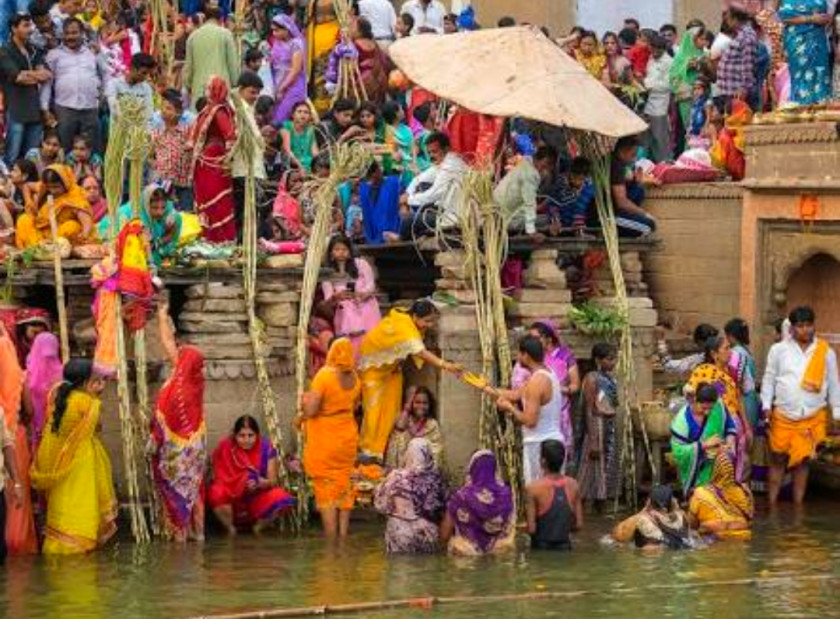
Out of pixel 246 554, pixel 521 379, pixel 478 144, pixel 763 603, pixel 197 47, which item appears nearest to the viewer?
pixel 763 603

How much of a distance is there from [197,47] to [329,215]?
438 cm

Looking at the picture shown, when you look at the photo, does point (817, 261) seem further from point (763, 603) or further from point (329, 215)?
point (763, 603)

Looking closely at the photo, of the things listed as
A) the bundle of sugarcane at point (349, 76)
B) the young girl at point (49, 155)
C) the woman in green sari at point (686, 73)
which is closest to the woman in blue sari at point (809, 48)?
the woman in green sari at point (686, 73)

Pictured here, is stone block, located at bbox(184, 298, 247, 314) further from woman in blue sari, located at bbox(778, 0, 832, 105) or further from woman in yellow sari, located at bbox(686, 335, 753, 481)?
woman in blue sari, located at bbox(778, 0, 832, 105)

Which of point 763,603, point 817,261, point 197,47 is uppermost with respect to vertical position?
point 197,47

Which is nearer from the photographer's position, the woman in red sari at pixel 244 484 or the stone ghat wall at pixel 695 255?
the woman in red sari at pixel 244 484

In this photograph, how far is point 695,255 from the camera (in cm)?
2352

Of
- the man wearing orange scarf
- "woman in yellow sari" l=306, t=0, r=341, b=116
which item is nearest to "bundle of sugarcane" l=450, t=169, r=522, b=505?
the man wearing orange scarf

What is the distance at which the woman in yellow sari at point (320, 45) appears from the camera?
86.7 ft

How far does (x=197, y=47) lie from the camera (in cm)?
2522

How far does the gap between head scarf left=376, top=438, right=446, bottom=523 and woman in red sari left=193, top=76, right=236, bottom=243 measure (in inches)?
105

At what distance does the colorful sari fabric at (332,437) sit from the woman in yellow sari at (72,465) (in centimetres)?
144

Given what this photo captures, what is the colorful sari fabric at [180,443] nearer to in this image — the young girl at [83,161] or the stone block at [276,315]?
the stone block at [276,315]

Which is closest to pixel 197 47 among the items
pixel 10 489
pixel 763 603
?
pixel 10 489
